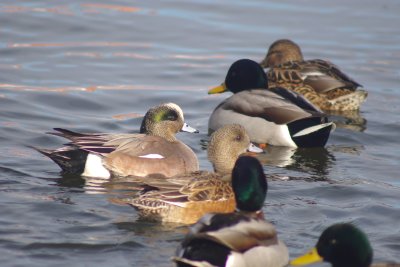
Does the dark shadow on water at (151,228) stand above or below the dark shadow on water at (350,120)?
below

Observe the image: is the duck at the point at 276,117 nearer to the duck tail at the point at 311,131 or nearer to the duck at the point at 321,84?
the duck tail at the point at 311,131

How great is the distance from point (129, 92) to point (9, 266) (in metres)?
6.69

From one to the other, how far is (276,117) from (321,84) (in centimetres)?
171

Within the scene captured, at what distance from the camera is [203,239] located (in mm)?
6973

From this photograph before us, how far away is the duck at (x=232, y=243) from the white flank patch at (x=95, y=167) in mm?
2596

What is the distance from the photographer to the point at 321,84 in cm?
1373

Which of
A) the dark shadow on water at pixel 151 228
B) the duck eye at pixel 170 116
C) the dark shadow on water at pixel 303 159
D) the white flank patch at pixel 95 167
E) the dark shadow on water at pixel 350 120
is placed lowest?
the dark shadow on water at pixel 151 228

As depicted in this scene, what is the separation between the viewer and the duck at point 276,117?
473 inches

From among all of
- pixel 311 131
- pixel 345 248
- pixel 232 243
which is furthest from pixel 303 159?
pixel 345 248

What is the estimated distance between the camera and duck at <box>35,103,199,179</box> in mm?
10070

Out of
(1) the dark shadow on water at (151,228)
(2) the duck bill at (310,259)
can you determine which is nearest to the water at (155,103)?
(1) the dark shadow on water at (151,228)

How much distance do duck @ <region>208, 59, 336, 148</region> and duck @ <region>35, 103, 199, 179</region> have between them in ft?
7.30

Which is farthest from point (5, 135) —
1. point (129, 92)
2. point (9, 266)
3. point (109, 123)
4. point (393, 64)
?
point (393, 64)

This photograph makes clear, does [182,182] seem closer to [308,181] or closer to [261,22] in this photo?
[308,181]
